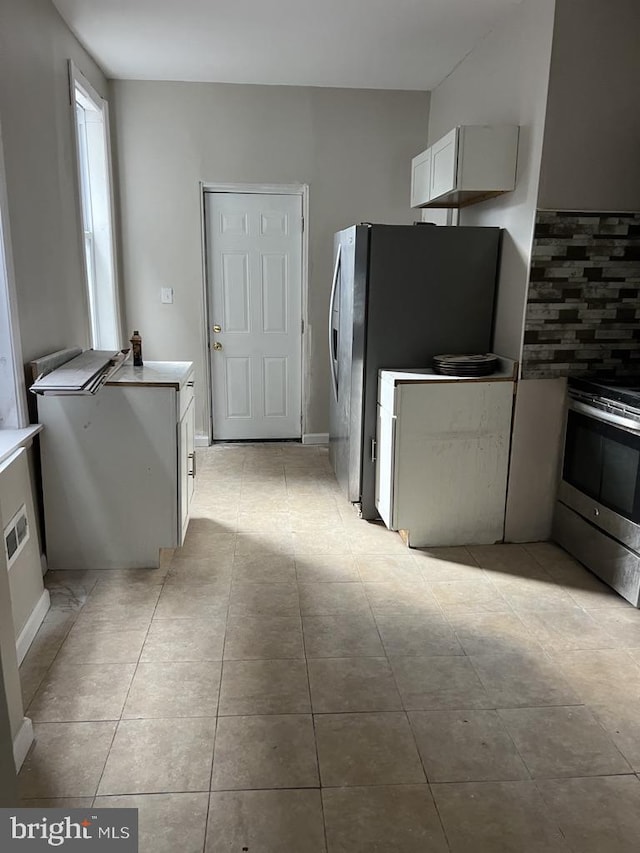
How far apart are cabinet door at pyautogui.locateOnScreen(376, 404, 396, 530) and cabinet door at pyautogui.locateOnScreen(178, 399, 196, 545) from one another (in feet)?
3.35

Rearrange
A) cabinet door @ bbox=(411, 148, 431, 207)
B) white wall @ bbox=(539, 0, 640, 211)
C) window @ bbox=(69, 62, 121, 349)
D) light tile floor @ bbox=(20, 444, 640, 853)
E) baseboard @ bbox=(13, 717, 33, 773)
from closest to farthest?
light tile floor @ bbox=(20, 444, 640, 853)
baseboard @ bbox=(13, 717, 33, 773)
white wall @ bbox=(539, 0, 640, 211)
cabinet door @ bbox=(411, 148, 431, 207)
window @ bbox=(69, 62, 121, 349)

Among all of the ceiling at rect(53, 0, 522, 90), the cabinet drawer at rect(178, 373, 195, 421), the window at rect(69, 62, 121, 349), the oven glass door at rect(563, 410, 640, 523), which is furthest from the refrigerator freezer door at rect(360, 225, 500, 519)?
the window at rect(69, 62, 121, 349)

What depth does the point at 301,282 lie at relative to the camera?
486 centimetres

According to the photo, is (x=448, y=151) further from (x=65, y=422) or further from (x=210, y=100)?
(x=65, y=422)

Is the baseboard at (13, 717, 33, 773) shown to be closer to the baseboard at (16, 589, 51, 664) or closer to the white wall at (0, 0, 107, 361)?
the baseboard at (16, 589, 51, 664)

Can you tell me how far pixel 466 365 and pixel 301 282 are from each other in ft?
6.74

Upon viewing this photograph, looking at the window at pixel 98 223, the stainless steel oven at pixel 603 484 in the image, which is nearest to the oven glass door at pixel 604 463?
the stainless steel oven at pixel 603 484

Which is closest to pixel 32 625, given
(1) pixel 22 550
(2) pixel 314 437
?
(1) pixel 22 550

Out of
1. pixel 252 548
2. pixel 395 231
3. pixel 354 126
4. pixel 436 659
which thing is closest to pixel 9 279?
pixel 252 548

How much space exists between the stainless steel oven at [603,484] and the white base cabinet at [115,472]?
6.33ft

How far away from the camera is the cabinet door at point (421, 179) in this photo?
379 centimetres

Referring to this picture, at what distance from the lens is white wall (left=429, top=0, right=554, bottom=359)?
2922 millimetres

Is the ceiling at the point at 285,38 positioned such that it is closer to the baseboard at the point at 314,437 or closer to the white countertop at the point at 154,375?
the white countertop at the point at 154,375

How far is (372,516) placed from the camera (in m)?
3.64
